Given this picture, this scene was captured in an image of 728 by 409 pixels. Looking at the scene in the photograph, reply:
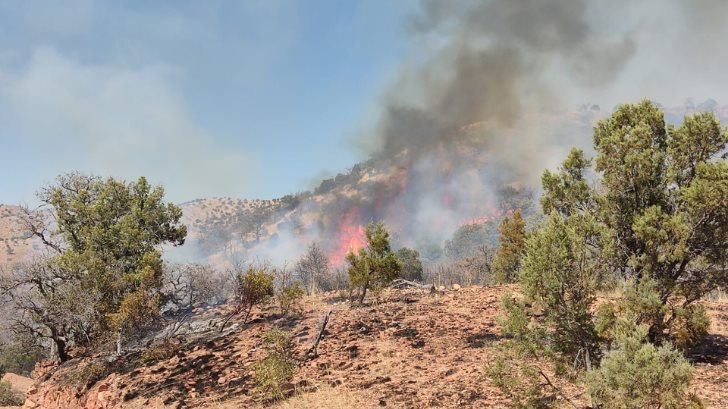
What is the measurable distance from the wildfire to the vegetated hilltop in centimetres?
10532

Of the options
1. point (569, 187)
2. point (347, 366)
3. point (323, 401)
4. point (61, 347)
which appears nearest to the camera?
point (323, 401)

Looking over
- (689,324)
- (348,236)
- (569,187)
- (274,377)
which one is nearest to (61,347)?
(274,377)

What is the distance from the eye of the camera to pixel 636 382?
18.1 ft

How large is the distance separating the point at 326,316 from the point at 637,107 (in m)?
11.0

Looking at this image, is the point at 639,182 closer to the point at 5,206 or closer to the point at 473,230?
the point at 473,230

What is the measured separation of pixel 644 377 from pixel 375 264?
45.1ft

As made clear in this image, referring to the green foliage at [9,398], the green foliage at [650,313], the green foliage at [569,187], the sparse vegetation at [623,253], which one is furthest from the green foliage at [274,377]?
the green foliage at [9,398]

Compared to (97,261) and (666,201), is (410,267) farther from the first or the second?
(666,201)

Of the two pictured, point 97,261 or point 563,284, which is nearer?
point 563,284

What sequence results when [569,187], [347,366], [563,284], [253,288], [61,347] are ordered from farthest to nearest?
[253,288] → [61,347] → [347,366] → [569,187] → [563,284]

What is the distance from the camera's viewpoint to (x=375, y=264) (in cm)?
1881

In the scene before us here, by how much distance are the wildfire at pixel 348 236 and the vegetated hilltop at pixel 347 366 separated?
105m

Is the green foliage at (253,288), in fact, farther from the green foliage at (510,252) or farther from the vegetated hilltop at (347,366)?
the green foliage at (510,252)

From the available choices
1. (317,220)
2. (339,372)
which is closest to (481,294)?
(339,372)
